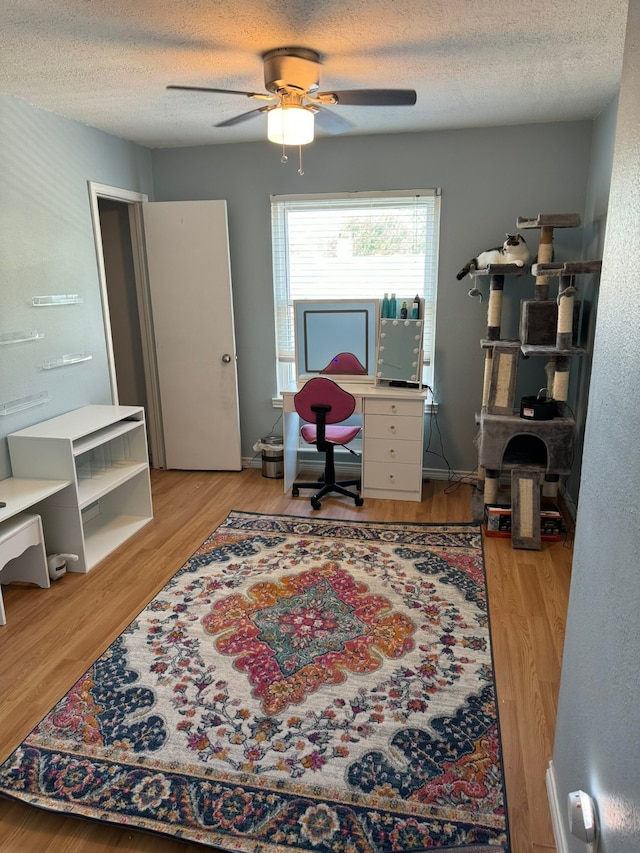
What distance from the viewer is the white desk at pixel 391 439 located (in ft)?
13.2

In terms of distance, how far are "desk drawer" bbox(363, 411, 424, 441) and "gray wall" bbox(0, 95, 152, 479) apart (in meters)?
1.83

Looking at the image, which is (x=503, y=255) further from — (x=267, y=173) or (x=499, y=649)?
(x=499, y=649)

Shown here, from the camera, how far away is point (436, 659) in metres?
2.44

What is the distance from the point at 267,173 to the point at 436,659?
352cm

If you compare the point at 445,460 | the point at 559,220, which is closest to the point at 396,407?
the point at 445,460

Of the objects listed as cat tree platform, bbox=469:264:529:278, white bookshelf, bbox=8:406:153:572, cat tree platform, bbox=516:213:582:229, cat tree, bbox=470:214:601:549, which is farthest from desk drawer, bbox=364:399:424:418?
white bookshelf, bbox=8:406:153:572

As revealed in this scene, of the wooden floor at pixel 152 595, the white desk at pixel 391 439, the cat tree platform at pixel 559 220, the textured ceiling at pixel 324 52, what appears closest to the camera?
the wooden floor at pixel 152 595

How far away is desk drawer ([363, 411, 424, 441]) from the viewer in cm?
403

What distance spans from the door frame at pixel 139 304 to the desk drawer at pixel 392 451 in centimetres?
181

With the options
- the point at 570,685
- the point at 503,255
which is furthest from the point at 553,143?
the point at 570,685

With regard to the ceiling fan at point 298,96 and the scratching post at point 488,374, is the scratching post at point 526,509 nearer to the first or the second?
the scratching post at point 488,374

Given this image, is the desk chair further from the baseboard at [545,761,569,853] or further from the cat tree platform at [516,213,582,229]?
the baseboard at [545,761,569,853]

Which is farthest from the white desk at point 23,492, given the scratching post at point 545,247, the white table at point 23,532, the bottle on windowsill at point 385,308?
the scratching post at point 545,247

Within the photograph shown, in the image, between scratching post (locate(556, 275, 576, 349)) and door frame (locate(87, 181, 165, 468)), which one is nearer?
scratching post (locate(556, 275, 576, 349))
